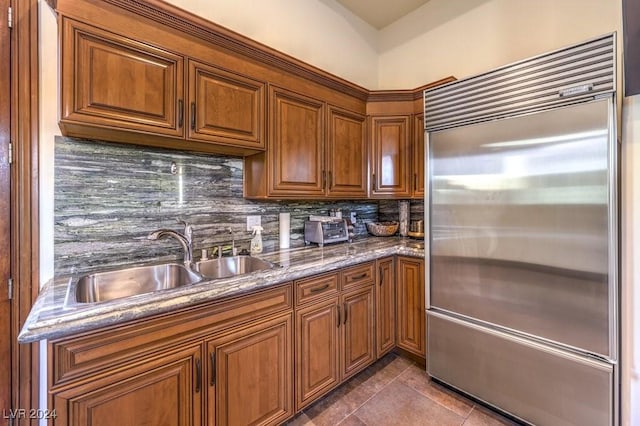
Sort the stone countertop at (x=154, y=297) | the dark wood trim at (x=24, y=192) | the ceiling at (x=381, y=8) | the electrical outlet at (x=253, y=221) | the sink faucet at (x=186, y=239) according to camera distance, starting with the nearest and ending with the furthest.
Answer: the stone countertop at (x=154, y=297), the dark wood trim at (x=24, y=192), the sink faucet at (x=186, y=239), the electrical outlet at (x=253, y=221), the ceiling at (x=381, y=8)

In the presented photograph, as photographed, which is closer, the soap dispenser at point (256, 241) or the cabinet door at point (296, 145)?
the cabinet door at point (296, 145)

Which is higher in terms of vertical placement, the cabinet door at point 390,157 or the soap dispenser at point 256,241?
the cabinet door at point 390,157

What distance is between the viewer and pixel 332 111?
7.50 ft

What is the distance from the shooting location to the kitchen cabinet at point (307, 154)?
193 cm

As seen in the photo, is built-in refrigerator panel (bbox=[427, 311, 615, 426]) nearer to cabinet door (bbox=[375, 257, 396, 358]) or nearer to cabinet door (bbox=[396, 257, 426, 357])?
cabinet door (bbox=[396, 257, 426, 357])

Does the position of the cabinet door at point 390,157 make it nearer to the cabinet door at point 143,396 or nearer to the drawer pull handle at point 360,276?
the drawer pull handle at point 360,276

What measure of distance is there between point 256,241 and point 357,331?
999mm

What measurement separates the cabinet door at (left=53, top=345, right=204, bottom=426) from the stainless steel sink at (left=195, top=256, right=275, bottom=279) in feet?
2.06

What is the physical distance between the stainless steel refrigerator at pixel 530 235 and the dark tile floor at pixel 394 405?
0.12 m

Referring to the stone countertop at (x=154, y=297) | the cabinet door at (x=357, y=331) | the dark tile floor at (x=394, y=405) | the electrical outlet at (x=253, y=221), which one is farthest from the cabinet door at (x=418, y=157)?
the dark tile floor at (x=394, y=405)

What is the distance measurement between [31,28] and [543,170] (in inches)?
105

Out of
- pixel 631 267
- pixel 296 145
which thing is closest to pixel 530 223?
pixel 631 267

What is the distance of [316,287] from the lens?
69.9 inches

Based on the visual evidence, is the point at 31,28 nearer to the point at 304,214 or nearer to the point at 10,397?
the point at 10,397
